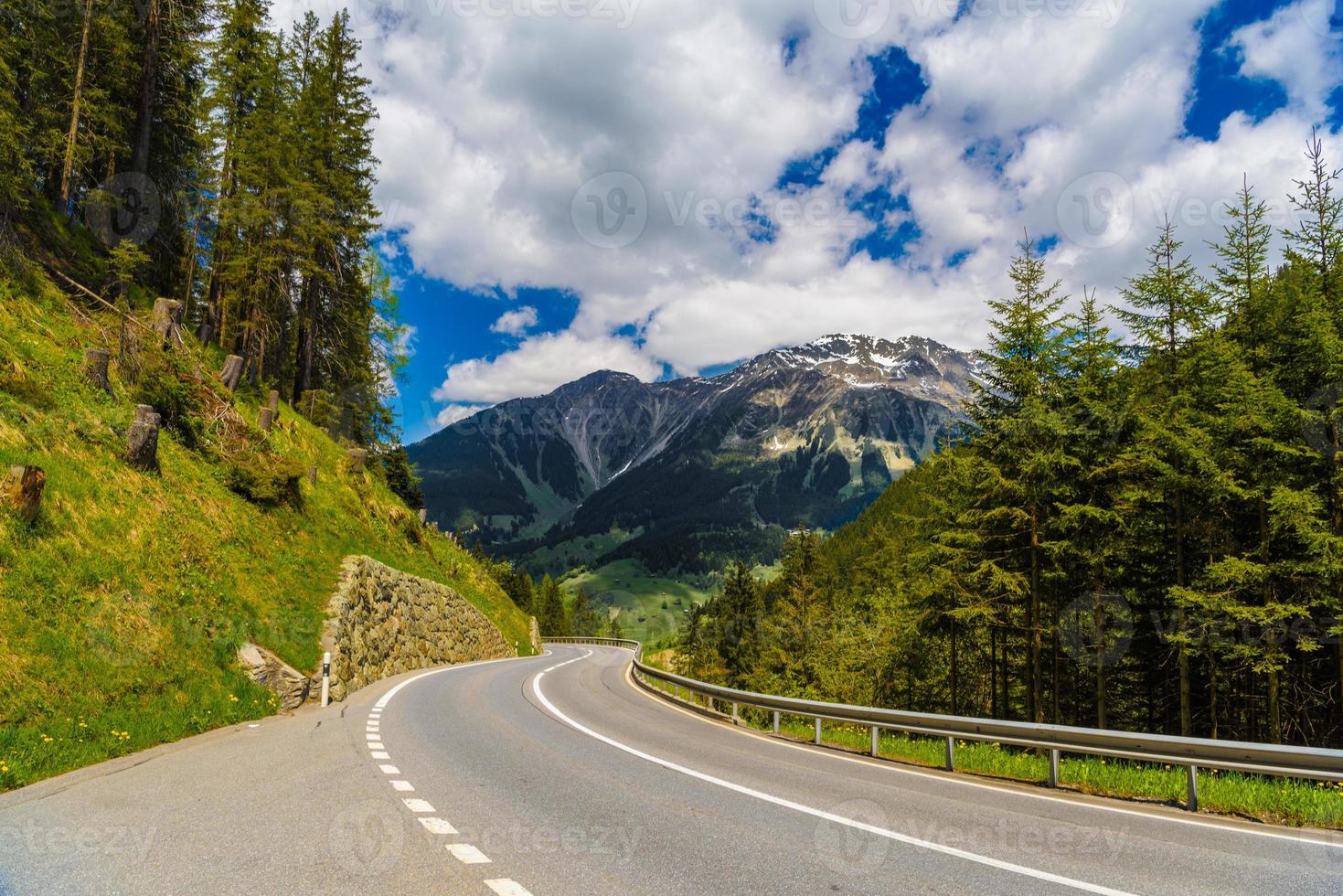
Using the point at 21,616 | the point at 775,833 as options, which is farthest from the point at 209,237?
the point at 775,833

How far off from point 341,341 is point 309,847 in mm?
34093

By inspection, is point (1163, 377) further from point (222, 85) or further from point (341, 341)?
point (222, 85)

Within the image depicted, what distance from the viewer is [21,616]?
9727 mm

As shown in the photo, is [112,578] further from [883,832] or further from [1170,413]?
[1170,413]

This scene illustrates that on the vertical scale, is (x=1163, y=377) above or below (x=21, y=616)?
above

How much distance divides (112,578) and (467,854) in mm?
11070

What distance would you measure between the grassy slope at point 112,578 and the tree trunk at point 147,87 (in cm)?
1053

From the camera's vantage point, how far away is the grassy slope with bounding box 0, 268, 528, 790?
30.2 feet

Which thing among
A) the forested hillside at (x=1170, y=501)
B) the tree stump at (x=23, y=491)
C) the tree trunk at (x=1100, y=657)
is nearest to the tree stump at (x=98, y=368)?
the tree stump at (x=23, y=491)

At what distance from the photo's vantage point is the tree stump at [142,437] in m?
15.6

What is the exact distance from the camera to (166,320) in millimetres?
22844

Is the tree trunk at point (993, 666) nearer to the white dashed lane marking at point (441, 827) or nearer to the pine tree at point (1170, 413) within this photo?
the pine tree at point (1170, 413)

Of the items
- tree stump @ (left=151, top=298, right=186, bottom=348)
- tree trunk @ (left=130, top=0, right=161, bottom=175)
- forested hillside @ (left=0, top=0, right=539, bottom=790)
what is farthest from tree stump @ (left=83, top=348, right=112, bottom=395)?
tree trunk @ (left=130, top=0, right=161, bottom=175)

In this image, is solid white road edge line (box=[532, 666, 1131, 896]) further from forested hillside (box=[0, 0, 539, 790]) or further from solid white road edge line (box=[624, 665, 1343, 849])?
forested hillside (box=[0, 0, 539, 790])
